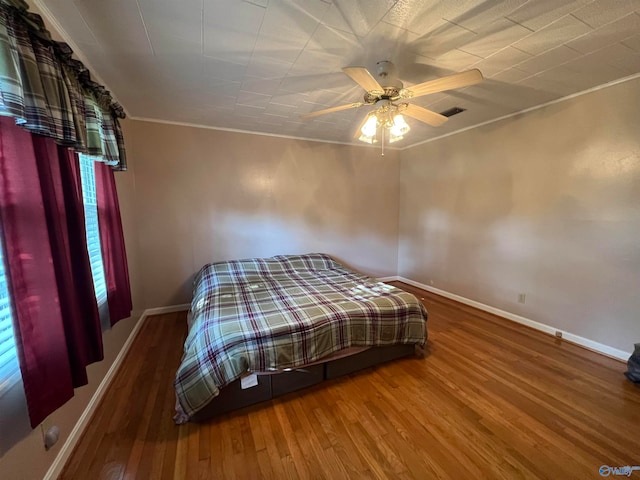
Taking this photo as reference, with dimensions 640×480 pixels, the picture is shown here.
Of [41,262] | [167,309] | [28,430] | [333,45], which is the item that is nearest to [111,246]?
[41,262]

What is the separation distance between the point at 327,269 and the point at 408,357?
1604 millimetres

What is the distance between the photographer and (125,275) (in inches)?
93.1

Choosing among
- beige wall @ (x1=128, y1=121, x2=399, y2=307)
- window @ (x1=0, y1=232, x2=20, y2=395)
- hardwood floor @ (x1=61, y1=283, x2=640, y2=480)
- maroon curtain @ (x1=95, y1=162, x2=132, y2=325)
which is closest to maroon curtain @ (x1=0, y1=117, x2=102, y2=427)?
window @ (x1=0, y1=232, x2=20, y2=395)

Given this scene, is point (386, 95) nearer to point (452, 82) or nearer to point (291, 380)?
point (452, 82)

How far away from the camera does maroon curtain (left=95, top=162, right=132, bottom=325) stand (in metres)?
2.08

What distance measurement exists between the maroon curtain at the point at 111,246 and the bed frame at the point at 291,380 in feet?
3.84

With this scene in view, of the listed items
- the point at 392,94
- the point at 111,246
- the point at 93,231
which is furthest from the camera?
the point at 111,246

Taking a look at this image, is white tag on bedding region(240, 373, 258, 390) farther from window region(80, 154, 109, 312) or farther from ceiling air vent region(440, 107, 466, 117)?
ceiling air vent region(440, 107, 466, 117)

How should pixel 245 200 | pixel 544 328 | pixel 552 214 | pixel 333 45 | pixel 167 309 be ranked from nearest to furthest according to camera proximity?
pixel 333 45 → pixel 552 214 → pixel 544 328 → pixel 167 309 → pixel 245 200

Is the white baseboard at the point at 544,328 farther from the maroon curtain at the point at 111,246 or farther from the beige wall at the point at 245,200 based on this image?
the maroon curtain at the point at 111,246

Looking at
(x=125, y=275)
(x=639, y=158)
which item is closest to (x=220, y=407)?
(x=125, y=275)

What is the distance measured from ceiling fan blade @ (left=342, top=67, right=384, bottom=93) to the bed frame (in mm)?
2045

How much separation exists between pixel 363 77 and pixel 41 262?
1.94m

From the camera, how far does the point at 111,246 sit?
2211 mm
